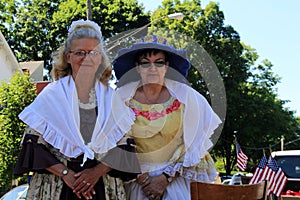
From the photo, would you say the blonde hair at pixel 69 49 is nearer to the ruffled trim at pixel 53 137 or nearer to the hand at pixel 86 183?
the ruffled trim at pixel 53 137

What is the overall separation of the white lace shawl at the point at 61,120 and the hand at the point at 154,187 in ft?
1.84

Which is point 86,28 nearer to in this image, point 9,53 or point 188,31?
point 188,31

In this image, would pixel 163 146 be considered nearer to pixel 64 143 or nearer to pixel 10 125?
pixel 64 143

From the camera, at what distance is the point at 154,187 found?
3.33 m

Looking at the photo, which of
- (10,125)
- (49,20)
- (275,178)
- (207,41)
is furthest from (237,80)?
(275,178)

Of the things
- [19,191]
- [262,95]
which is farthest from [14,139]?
[262,95]

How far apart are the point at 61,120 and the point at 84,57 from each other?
0.45m

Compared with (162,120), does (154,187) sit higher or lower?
lower

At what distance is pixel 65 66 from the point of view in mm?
3221

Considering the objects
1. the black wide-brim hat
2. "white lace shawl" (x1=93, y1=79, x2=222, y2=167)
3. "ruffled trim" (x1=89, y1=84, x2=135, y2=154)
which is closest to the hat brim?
the black wide-brim hat

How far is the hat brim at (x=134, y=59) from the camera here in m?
3.55

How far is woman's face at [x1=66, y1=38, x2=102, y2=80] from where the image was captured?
10.2 feet

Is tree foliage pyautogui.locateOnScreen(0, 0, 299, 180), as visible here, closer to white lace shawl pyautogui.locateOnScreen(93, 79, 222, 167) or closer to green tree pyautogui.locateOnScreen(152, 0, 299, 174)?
green tree pyautogui.locateOnScreen(152, 0, 299, 174)

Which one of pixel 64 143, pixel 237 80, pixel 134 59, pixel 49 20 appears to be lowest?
pixel 64 143
